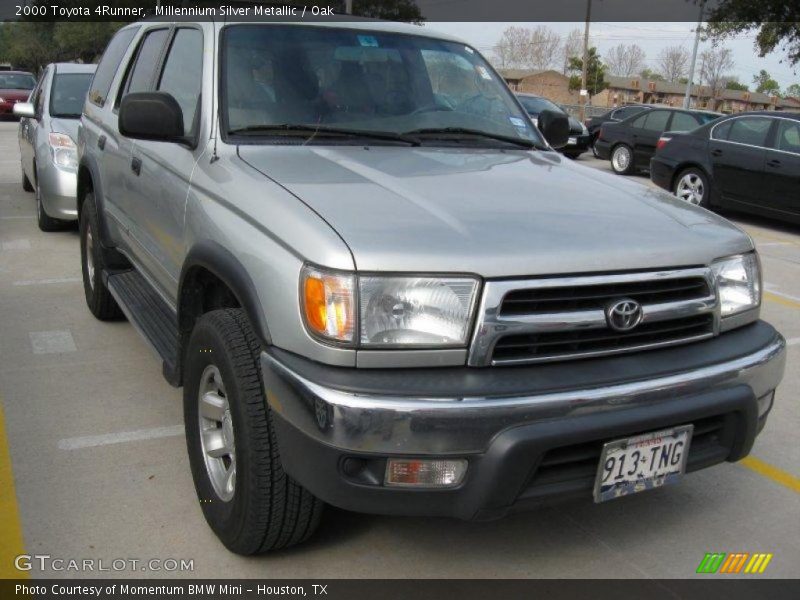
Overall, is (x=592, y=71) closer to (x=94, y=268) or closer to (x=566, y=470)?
(x=94, y=268)

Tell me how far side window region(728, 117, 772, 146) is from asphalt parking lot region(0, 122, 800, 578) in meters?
6.83

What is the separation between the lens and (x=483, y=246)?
255 centimetres

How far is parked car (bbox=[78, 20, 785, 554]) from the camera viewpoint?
2.44m

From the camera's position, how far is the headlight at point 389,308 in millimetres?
2449

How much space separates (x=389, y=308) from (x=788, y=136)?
9377 millimetres

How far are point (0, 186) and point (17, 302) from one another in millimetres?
6463

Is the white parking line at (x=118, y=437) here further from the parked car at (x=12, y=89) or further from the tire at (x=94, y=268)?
the parked car at (x=12, y=89)

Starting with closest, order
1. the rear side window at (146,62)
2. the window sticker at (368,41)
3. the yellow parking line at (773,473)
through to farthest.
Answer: the yellow parking line at (773,473) → the window sticker at (368,41) → the rear side window at (146,62)

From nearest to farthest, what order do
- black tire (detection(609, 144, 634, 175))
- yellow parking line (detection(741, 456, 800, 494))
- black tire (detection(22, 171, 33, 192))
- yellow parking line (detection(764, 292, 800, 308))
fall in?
yellow parking line (detection(741, 456, 800, 494)) → yellow parking line (detection(764, 292, 800, 308)) → black tire (detection(22, 171, 33, 192)) → black tire (detection(609, 144, 634, 175))

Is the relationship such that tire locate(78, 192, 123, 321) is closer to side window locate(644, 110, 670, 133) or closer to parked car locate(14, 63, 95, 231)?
parked car locate(14, 63, 95, 231)

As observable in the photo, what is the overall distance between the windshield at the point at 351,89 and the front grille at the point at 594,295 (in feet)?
4.40

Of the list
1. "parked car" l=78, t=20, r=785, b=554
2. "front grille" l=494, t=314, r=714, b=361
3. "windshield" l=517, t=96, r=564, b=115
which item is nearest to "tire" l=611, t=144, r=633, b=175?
"windshield" l=517, t=96, r=564, b=115

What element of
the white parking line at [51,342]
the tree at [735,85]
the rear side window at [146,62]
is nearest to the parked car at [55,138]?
the white parking line at [51,342]

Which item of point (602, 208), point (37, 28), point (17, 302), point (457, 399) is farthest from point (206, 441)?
point (37, 28)
